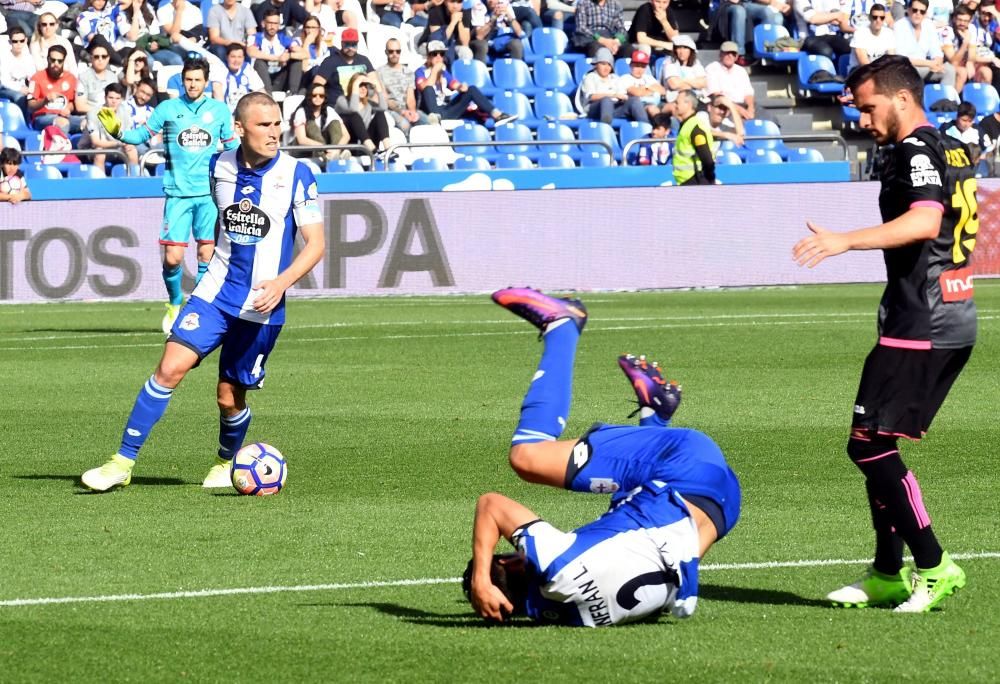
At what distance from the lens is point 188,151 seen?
17.3m

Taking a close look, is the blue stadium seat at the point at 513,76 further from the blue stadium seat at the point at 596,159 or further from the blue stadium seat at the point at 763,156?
the blue stadium seat at the point at 763,156

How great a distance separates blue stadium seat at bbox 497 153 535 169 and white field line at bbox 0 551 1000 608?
19.3m

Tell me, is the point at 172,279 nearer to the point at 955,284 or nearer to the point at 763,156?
the point at 763,156

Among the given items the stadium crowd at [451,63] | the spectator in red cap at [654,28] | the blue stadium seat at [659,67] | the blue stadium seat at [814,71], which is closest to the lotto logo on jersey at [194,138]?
the stadium crowd at [451,63]

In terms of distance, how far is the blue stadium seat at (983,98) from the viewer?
30.8 meters

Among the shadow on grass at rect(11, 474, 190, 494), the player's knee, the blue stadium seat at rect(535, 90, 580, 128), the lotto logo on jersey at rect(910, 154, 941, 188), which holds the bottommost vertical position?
the blue stadium seat at rect(535, 90, 580, 128)

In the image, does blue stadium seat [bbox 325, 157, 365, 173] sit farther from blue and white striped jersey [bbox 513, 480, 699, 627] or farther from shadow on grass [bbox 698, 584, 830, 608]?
blue and white striped jersey [bbox 513, 480, 699, 627]

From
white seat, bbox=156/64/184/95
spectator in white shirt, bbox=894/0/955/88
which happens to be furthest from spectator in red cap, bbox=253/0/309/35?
spectator in white shirt, bbox=894/0/955/88

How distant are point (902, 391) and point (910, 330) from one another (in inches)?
8.2

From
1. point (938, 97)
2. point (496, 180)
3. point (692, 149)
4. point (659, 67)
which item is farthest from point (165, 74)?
point (938, 97)

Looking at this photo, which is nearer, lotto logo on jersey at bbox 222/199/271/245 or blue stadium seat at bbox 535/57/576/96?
lotto logo on jersey at bbox 222/199/271/245

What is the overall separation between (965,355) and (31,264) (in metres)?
17.9

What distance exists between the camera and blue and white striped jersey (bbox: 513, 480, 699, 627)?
5.91 meters

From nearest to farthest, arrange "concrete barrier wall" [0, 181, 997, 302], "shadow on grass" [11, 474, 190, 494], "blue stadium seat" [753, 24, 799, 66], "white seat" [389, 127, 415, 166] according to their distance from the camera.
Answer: "shadow on grass" [11, 474, 190, 494] < "concrete barrier wall" [0, 181, 997, 302] < "white seat" [389, 127, 415, 166] < "blue stadium seat" [753, 24, 799, 66]
